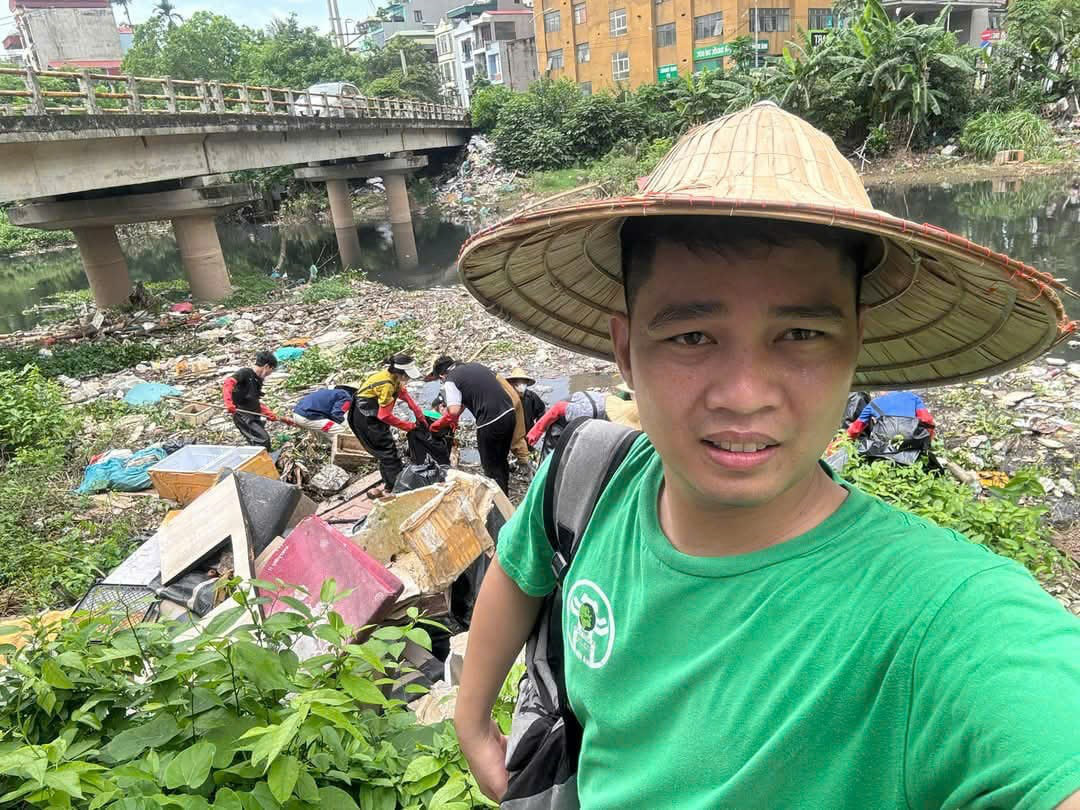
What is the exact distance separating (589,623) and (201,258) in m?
18.2

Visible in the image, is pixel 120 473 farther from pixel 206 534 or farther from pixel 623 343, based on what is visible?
pixel 623 343

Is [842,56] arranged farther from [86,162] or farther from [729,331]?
[729,331]

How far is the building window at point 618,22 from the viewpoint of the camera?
113 ft

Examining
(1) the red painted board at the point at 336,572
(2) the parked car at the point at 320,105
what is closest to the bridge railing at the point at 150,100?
(2) the parked car at the point at 320,105

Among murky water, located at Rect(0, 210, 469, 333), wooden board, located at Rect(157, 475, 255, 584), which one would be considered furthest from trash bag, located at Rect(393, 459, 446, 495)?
murky water, located at Rect(0, 210, 469, 333)

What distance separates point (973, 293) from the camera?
3.43 ft

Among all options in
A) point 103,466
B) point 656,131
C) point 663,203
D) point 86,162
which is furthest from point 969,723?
point 656,131

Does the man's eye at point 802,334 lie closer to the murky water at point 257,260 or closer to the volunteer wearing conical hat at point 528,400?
the volunteer wearing conical hat at point 528,400

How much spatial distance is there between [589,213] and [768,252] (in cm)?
25

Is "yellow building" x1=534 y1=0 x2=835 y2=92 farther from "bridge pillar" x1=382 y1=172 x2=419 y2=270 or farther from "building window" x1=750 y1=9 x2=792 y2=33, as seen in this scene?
"bridge pillar" x1=382 y1=172 x2=419 y2=270

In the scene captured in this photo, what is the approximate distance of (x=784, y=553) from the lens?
88cm

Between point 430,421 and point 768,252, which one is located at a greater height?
point 768,252

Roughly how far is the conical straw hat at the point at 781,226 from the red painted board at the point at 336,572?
180 centimetres

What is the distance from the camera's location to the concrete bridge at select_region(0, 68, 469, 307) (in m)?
10.5
